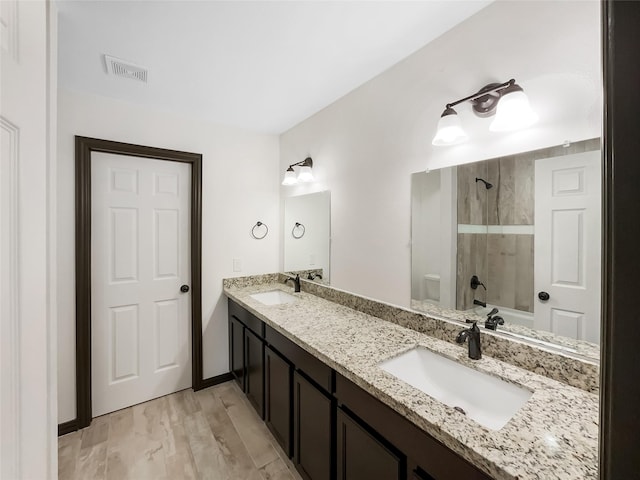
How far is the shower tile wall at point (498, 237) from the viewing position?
118 centimetres

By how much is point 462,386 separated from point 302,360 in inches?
30.0

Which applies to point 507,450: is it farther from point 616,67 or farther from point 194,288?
point 194,288

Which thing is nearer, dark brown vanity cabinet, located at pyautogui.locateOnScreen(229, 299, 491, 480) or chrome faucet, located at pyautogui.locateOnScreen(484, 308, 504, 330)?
dark brown vanity cabinet, located at pyautogui.locateOnScreen(229, 299, 491, 480)

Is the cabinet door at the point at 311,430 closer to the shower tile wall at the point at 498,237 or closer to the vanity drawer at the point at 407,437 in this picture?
the vanity drawer at the point at 407,437

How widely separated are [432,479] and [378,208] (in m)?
1.35

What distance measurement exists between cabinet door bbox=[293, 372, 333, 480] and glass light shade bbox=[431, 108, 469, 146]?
1.36m

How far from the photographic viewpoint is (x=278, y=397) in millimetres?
1729

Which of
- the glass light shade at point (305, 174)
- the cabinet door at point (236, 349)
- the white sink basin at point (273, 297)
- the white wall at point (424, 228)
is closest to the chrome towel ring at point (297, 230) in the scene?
the glass light shade at point (305, 174)

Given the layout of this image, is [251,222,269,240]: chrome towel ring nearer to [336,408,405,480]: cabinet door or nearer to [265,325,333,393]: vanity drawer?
[265,325,333,393]: vanity drawer

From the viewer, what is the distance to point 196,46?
152 centimetres

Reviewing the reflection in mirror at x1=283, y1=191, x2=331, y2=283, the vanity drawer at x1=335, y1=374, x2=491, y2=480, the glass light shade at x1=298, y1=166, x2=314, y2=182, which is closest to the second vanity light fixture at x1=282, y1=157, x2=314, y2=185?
the glass light shade at x1=298, y1=166, x2=314, y2=182

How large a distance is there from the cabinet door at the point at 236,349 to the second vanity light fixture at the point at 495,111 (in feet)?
6.59

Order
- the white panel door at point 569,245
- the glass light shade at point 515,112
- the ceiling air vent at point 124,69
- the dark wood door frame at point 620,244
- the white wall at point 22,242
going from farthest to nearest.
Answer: the ceiling air vent at point 124,69
the glass light shade at point 515,112
the white panel door at point 569,245
the white wall at point 22,242
the dark wood door frame at point 620,244

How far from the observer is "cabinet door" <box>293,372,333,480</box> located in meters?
1.27
